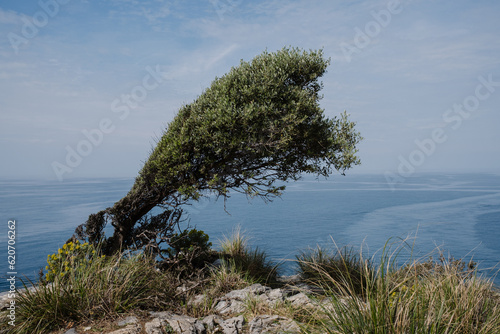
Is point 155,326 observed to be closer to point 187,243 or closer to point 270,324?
point 270,324

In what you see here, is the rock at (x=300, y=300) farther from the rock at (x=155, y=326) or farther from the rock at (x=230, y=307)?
the rock at (x=155, y=326)

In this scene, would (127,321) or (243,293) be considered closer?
(127,321)

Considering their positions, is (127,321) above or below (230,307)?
above

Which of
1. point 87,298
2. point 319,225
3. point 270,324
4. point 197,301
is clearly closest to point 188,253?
point 197,301

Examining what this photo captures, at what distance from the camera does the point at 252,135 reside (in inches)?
330

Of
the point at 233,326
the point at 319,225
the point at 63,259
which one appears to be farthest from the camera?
the point at 319,225

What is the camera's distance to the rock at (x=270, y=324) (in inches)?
228

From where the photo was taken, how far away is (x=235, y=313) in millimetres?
7152

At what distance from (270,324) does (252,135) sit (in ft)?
13.6

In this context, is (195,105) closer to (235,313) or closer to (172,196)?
(172,196)

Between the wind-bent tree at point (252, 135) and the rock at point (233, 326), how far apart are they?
10.5 feet

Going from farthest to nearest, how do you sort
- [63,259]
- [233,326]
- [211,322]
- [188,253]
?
[188,253] < [63,259] < [211,322] < [233,326]

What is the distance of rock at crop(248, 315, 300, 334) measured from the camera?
580 cm

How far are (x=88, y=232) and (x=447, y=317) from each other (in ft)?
30.1
